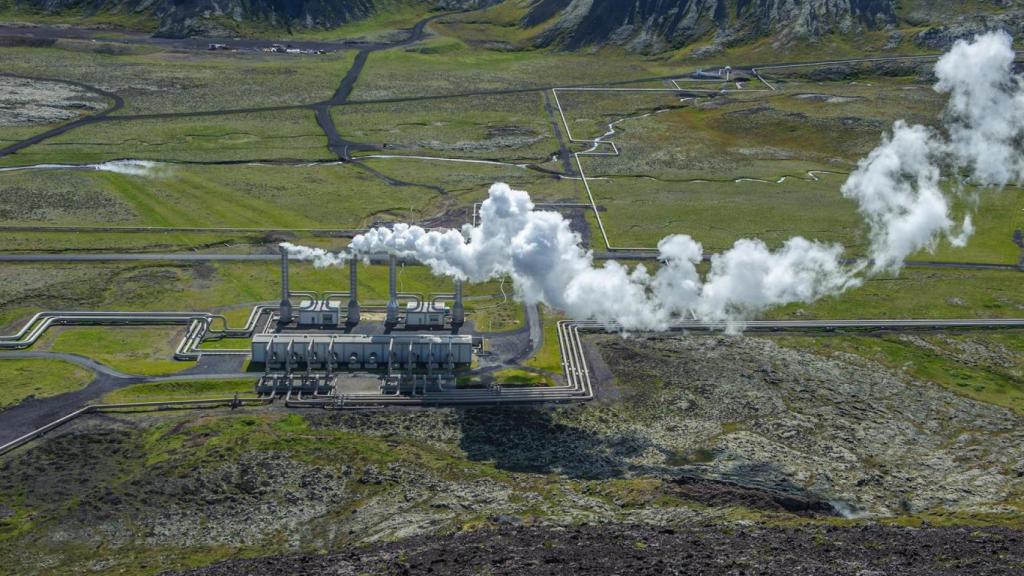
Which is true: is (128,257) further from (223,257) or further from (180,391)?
(180,391)

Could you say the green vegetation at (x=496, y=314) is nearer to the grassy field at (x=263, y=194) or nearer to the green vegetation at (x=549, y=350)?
the green vegetation at (x=549, y=350)

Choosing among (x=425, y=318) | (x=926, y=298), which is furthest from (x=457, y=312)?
(x=926, y=298)

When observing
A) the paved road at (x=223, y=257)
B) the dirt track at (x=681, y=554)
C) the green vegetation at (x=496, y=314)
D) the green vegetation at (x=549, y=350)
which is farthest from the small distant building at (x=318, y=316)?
the dirt track at (x=681, y=554)

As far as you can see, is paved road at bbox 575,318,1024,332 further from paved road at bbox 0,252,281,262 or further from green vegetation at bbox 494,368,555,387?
paved road at bbox 0,252,281,262

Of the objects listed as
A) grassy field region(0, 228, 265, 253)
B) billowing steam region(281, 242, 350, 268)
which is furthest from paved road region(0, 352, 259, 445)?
grassy field region(0, 228, 265, 253)

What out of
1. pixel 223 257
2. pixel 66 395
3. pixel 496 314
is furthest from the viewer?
pixel 223 257

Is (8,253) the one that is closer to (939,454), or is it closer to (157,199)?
(157,199)
